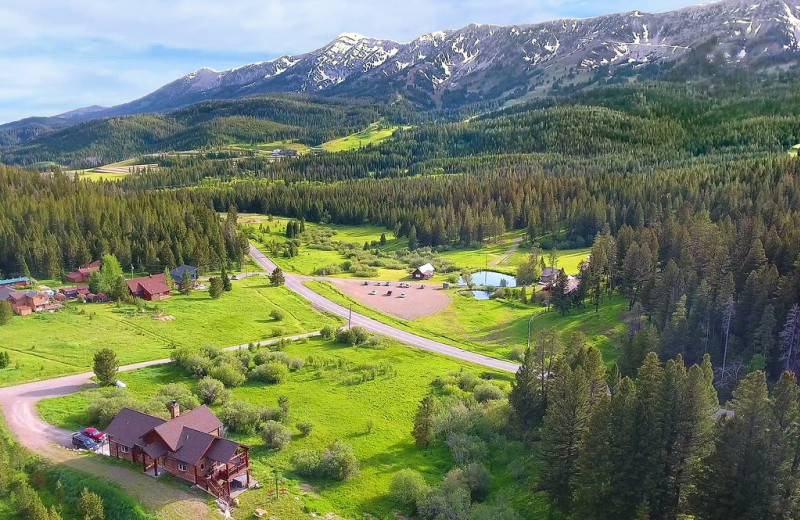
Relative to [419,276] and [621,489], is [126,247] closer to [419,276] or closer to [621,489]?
[419,276]

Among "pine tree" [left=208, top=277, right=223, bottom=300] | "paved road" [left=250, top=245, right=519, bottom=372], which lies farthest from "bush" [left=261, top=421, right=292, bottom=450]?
"pine tree" [left=208, top=277, right=223, bottom=300]

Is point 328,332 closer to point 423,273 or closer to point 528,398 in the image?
point 528,398

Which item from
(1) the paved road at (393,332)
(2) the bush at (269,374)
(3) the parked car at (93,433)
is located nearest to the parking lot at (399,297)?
(1) the paved road at (393,332)

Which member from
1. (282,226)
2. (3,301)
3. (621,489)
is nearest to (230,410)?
(621,489)

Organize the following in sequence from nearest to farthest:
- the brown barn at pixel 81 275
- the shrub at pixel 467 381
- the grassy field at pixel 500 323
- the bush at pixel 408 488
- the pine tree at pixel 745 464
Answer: the pine tree at pixel 745 464
the bush at pixel 408 488
the shrub at pixel 467 381
the grassy field at pixel 500 323
the brown barn at pixel 81 275

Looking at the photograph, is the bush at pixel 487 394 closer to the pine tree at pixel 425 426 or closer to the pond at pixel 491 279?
the pine tree at pixel 425 426

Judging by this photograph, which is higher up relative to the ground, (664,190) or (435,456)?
(664,190)
